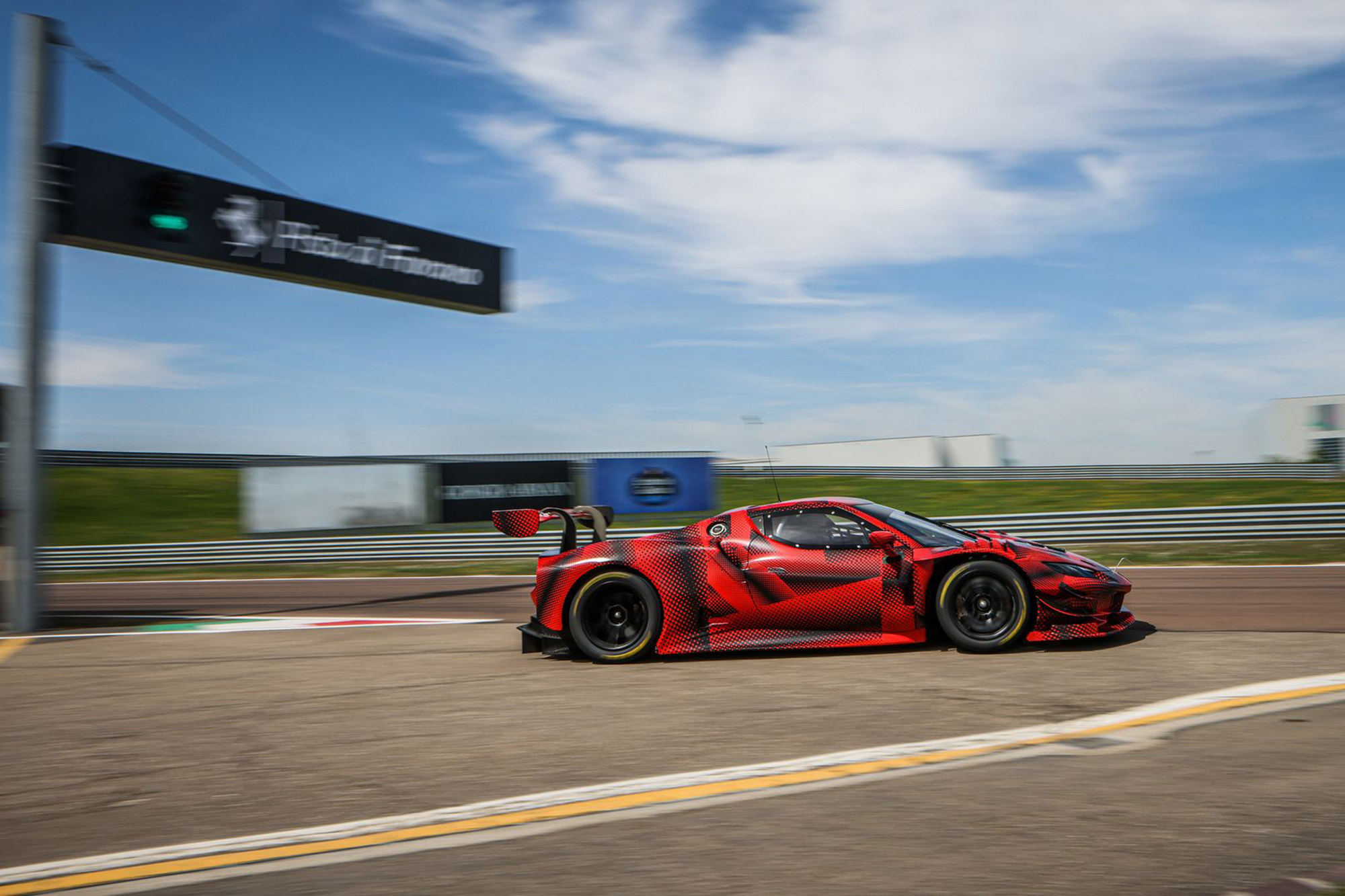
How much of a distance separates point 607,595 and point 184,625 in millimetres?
6763

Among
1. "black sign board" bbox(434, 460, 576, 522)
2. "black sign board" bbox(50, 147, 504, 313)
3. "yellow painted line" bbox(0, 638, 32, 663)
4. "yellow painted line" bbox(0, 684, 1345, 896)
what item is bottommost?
"yellow painted line" bbox(0, 638, 32, 663)

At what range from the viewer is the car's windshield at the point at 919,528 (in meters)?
7.77

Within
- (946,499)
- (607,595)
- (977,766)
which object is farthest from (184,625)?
(946,499)

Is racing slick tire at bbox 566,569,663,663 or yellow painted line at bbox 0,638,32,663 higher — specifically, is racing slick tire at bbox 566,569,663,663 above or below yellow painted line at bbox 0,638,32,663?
above

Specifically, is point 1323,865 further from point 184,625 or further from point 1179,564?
point 1179,564

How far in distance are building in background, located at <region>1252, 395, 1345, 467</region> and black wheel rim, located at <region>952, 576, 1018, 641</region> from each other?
35.6m

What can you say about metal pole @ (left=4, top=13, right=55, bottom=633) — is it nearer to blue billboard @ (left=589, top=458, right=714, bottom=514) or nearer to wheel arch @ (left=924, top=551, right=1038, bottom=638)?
wheel arch @ (left=924, top=551, right=1038, bottom=638)

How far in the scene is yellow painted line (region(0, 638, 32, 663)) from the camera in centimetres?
964

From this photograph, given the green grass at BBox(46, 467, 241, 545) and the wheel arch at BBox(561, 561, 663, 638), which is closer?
the wheel arch at BBox(561, 561, 663, 638)

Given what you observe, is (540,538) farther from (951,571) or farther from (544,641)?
(951,571)

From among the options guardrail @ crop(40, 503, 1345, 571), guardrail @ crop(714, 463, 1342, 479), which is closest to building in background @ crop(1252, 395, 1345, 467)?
guardrail @ crop(714, 463, 1342, 479)

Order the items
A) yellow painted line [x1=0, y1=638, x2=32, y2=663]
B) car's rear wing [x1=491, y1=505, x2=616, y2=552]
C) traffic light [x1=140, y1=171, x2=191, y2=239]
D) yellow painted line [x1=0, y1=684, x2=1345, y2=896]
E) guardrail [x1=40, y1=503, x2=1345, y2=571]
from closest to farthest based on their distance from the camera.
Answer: yellow painted line [x1=0, y1=684, x2=1345, y2=896] → car's rear wing [x1=491, y1=505, x2=616, y2=552] → yellow painted line [x1=0, y1=638, x2=32, y2=663] → traffic light [x1=140, y1=171, x2=191, y2=239] → guardrail [x1=40, y1=503, x2=1345, y2=571]

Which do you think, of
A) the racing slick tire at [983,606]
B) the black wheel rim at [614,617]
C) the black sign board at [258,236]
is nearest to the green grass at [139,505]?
the black sign board at [258,236]

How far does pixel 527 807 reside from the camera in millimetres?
4105
